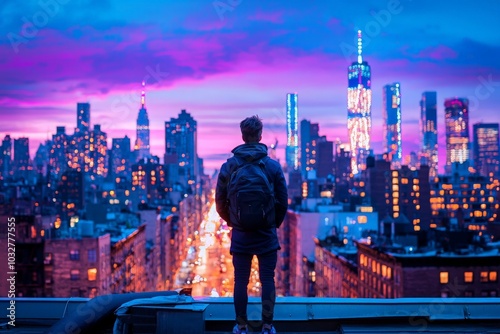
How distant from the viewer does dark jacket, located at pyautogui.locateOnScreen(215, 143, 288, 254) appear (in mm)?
8469

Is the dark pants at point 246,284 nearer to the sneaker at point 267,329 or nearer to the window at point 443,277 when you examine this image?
the sneaker at point 267,329

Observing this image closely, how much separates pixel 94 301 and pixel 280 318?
7.18ft

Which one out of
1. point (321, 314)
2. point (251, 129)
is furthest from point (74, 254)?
point (251, 129)

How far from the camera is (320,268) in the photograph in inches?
3312

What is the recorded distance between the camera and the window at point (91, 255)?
56906 mm

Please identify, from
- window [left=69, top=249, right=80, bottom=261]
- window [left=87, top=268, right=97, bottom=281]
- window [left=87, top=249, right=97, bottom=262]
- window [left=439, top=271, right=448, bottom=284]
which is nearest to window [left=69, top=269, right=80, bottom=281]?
window [left=87, top=268, right=97, bottom=281]

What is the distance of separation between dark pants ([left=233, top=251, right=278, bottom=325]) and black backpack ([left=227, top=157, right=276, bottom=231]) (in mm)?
392

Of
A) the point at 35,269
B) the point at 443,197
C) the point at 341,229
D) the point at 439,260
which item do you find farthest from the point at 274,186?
the point at 443,197

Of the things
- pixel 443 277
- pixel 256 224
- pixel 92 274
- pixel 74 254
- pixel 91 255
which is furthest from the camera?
pixel 91 255

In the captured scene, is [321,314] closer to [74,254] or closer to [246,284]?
[246,284]

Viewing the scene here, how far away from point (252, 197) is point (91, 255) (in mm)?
50526

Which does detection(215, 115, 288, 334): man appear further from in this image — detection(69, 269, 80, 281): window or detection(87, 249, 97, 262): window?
detection(87, 249, 97, 262): window

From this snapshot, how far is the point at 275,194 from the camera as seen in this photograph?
28.0 feet

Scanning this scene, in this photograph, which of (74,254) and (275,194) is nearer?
(275,194)
